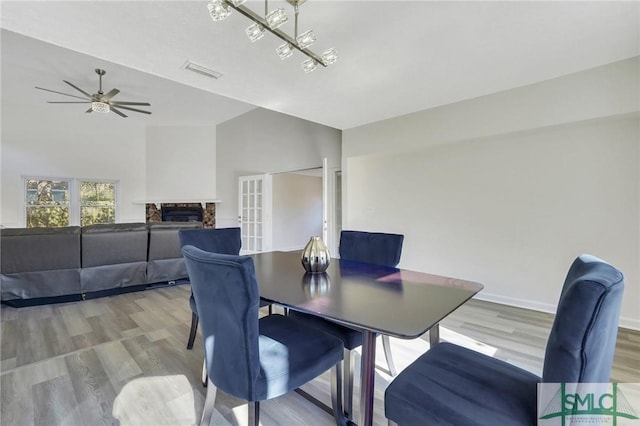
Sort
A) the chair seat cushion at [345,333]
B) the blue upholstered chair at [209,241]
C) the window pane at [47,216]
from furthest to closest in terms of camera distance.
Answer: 1. the window pane at [47,216]
2. the blue upholstered chair at [209,241]
3. the chair seat cushion at [345,333]

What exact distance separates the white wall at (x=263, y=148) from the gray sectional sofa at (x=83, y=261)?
2644 millimetres

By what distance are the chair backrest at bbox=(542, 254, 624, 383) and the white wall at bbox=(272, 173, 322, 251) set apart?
19.2ft

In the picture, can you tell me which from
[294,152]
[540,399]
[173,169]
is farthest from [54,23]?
[173,169]

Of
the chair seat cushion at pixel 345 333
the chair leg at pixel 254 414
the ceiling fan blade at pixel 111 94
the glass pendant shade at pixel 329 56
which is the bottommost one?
the chair leg at pixel 254 414

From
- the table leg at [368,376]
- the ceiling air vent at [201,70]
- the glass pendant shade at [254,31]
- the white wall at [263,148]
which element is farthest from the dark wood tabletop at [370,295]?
the white wall at [263,148]

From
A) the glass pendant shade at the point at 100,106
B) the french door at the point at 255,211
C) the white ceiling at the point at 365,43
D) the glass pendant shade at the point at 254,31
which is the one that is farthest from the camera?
the french door at the point at 255,211

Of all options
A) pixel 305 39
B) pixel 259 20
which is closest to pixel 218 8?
pixel 259 20

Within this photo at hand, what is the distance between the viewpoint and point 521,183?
321 cm

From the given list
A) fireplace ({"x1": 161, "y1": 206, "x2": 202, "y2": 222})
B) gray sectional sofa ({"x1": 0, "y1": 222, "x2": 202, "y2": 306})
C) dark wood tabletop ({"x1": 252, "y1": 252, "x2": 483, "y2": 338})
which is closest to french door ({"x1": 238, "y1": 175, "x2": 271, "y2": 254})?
fireplace ({"x1": 161, "y1": 206, "x2": 202, "y2": 222})

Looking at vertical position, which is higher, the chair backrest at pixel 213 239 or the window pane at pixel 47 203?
the window pane at pixel 47 203

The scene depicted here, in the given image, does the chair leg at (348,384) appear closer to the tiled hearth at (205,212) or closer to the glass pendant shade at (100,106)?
the glass pendant shade at (100,106)

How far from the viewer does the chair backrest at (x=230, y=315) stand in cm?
107

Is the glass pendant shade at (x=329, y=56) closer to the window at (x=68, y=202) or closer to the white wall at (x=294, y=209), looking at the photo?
the white wall at (x=294, y=209)

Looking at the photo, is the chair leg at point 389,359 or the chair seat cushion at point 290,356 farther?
the chair leg at point 389,359
